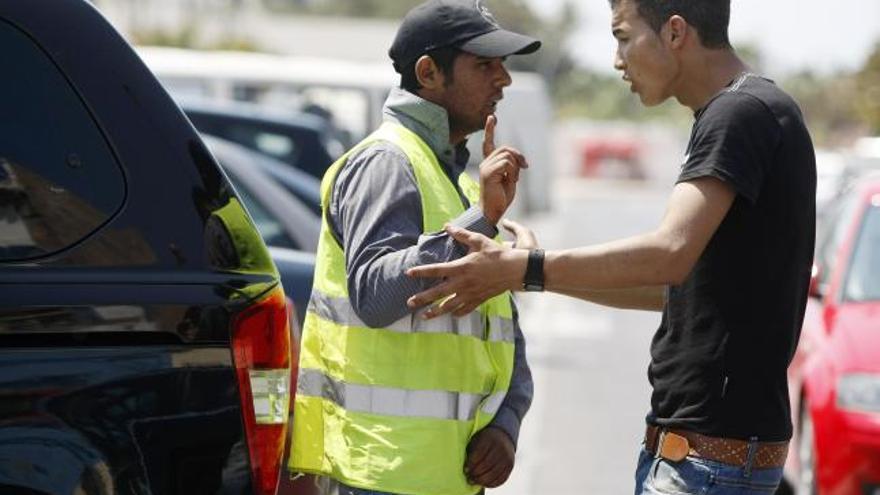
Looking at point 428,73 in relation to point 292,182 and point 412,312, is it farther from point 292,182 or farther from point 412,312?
point 292,182

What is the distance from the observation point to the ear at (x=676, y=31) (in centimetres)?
427

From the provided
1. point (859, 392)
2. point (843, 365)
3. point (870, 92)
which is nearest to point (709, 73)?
point (859, 392)

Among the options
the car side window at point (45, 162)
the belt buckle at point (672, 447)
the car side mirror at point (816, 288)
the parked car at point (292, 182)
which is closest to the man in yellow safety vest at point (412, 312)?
the belt buckle at point (672, 447)

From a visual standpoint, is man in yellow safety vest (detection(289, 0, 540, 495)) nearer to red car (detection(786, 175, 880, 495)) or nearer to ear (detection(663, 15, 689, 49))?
ear (detection(663, 15, 689, 49))

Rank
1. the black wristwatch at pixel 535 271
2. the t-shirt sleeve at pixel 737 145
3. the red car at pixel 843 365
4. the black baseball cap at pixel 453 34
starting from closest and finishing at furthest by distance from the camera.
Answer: the t-shirt sleeve at pixel 737 145 < the black wristwatch at pixel 535 271 < the black baseball cap at pixel 453 34 < the red car at pixel 843 365

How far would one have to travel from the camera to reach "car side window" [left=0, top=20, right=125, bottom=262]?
12.5 feet

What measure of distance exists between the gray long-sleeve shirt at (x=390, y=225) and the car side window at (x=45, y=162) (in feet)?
1.98

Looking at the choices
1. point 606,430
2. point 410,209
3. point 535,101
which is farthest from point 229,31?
point 410,209

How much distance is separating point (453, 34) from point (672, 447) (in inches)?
40.9

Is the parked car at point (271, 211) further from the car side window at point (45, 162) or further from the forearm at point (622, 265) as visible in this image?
the car side window at point (45, 162)

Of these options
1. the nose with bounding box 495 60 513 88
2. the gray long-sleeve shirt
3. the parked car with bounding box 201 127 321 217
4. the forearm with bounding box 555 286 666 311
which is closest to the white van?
the parked car with bounding box 201 127 321 217

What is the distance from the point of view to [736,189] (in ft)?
13.3

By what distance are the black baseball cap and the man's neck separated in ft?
1.34

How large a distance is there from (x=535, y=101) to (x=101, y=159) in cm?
2267
